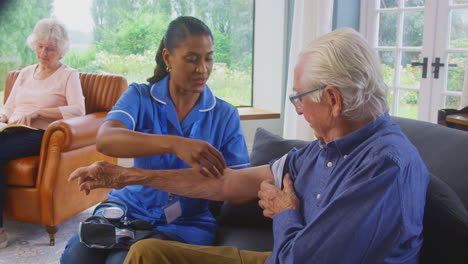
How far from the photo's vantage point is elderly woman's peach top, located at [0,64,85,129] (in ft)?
10.4

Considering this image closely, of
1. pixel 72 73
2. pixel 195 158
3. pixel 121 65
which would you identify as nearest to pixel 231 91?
pixel 121 65

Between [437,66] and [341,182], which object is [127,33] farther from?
[341,182]

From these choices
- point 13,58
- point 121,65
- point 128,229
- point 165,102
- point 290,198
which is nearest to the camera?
point 290,198

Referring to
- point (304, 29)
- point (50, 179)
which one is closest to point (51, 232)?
point (50, 179)

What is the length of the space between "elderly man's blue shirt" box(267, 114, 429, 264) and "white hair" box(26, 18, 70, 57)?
2.56 m

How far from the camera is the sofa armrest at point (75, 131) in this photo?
2770 mm

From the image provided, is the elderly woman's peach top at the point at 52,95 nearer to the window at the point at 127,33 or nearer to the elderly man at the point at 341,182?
the window at the point at 127,33

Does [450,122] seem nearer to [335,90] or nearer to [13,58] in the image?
[335,90]

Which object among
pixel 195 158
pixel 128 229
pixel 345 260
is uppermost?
pixel 195 158


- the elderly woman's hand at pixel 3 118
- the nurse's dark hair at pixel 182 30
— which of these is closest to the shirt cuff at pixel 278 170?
the nurse's dark hair at pixel 182 30

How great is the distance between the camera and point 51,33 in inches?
126

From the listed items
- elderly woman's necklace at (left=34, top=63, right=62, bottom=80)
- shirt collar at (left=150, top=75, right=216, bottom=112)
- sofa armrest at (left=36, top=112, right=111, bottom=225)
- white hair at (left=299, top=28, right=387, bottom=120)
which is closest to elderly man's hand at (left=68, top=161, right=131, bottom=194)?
shirt collar at (left=150, top=75, right=216, bottom=112)

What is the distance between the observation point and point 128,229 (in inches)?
60.8

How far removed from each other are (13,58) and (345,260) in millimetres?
3872
